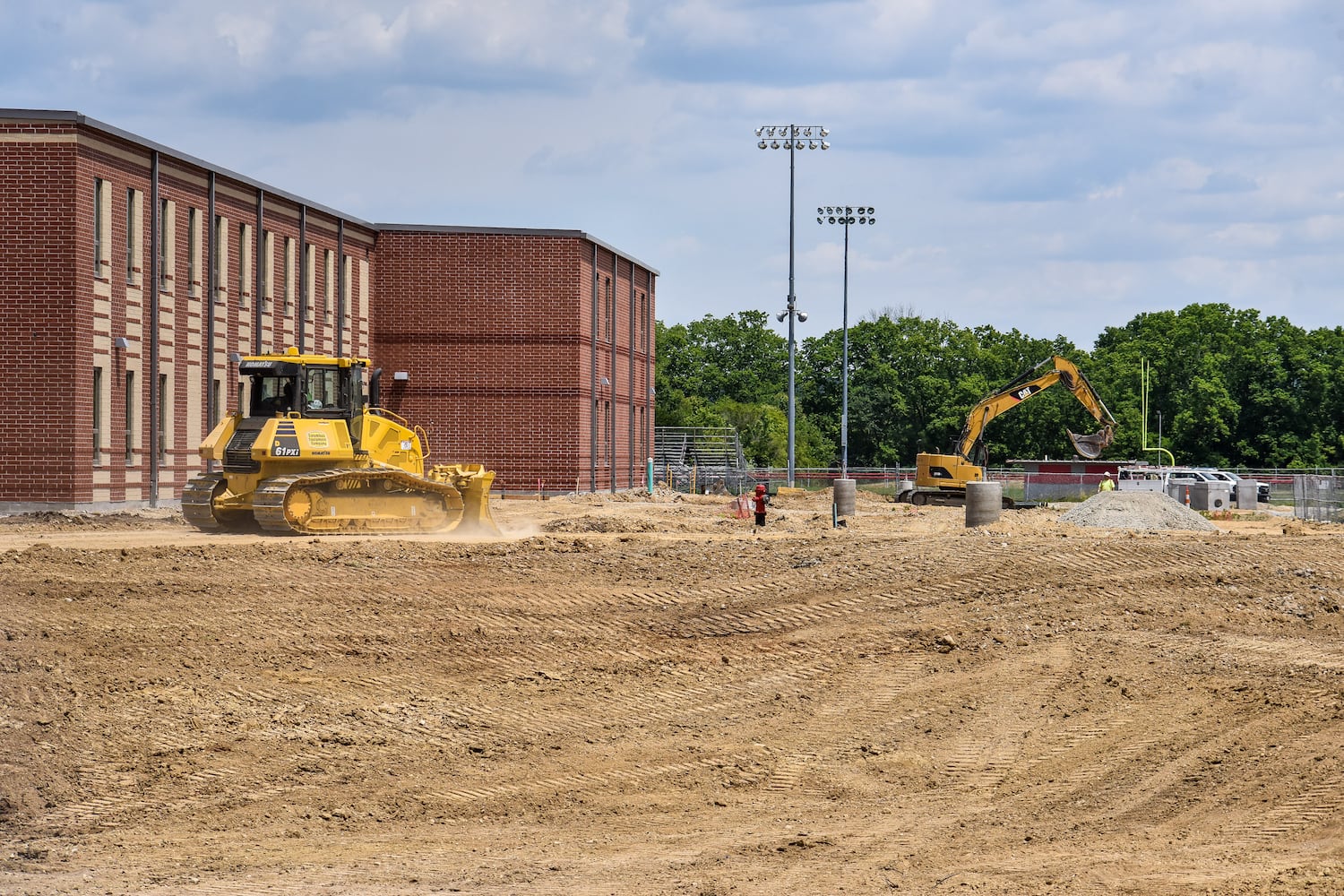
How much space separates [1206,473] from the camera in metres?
62.2

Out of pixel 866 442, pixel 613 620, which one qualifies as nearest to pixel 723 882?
pixel 613 620

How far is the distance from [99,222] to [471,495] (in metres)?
11.8

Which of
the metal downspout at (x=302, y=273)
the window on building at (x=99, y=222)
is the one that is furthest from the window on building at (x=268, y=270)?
the window on building at (x=99, y=222)

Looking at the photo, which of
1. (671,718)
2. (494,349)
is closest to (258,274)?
(494,349)

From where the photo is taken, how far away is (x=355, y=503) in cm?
2666

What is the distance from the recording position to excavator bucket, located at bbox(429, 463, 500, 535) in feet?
90.9

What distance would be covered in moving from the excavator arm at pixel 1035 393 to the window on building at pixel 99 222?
83.8ft

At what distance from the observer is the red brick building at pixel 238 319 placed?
32406 mm

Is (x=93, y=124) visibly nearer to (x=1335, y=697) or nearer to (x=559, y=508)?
(x=559, y=508)

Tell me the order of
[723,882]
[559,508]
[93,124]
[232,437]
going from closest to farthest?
[723,882] < [232,437] < [93,124] < [559,508]

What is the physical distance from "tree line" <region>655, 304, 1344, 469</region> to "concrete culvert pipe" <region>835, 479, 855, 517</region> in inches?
1967

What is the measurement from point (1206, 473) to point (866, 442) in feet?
152

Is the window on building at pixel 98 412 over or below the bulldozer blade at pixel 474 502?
over

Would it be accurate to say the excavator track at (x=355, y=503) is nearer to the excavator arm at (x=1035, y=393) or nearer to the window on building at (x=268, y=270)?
the window on building at (x=268, y=270)
